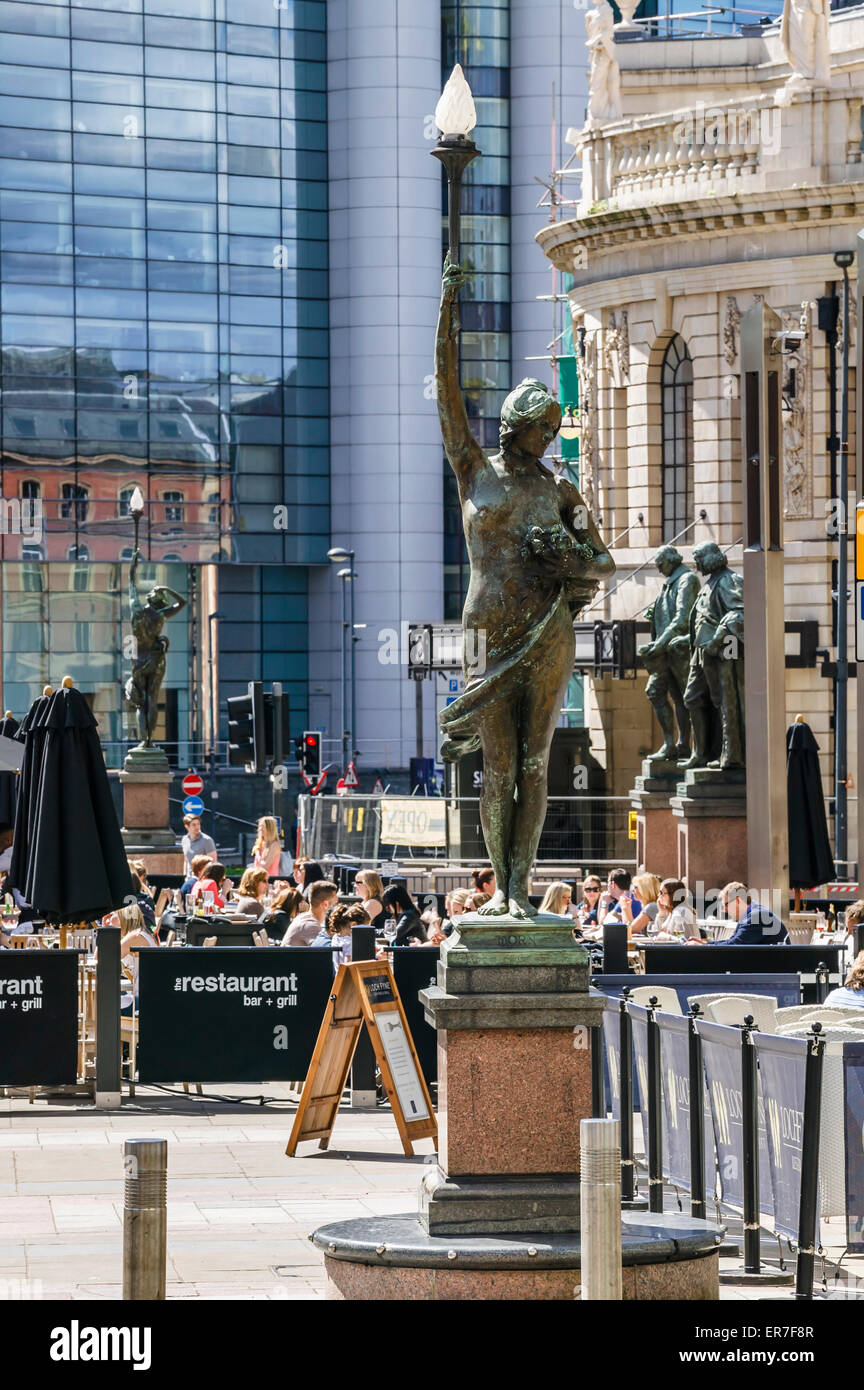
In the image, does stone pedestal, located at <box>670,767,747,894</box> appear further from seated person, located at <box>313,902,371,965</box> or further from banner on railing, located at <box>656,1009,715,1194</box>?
banner on railing, located at <box>656,1009,715,1194</box>

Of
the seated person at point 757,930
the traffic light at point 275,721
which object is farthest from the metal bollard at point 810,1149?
the traffic light at point 275,721

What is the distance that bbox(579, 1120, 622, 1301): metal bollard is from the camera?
7707mm

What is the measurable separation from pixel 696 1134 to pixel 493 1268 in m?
2.92

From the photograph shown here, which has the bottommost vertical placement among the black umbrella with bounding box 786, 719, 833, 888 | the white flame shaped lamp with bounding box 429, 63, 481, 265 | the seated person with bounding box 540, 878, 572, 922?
→ the seated person with bounding box 540, 878, 572, 922

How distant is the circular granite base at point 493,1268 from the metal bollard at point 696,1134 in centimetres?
248

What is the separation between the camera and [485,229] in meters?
79.1

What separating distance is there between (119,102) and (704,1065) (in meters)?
65.0

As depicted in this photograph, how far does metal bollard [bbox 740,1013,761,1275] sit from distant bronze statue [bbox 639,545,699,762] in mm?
15432

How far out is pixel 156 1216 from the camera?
7418 millimetres

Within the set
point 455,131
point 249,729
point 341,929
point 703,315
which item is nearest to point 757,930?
point 341,929

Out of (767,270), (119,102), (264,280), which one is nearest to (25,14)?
(119,102)

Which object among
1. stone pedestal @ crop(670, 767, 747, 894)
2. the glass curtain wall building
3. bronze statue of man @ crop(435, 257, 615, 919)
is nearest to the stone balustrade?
stone pedestal @ crop(670, 767, 747, 894)

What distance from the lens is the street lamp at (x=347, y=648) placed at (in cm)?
6731
